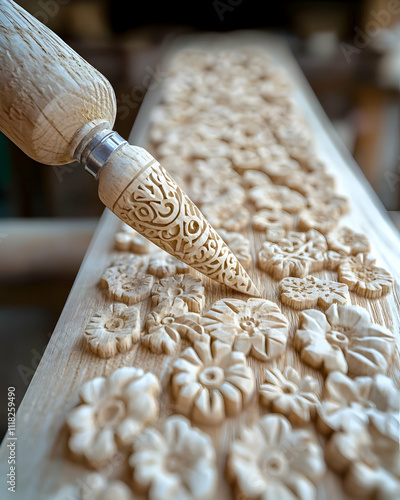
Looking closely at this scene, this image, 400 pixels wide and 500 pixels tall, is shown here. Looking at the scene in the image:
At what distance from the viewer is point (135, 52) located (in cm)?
267

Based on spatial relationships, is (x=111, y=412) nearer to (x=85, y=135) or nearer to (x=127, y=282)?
(x=127, y=282)

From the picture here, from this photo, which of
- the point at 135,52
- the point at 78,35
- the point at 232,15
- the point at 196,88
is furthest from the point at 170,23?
the point at 196,88

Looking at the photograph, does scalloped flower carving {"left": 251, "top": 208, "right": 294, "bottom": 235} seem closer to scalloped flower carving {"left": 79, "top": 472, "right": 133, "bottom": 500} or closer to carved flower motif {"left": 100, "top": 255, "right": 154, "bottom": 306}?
carved flower motif {"left": 100, "top": 255, "right": 154, "bottom": 306}

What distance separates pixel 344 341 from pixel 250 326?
5.7 inches

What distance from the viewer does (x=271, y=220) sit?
1004mm

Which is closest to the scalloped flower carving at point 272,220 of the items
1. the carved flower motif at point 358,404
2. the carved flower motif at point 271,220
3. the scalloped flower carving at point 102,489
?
the carved flower motif at point 271,220

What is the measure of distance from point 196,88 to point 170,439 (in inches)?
61.7

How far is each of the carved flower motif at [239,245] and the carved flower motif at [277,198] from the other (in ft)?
0.51

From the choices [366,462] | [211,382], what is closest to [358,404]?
[366,462]

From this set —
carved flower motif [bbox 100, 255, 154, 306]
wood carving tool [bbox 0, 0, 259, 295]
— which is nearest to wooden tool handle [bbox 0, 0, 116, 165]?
wood carving tool [bbox 0, 0, 259, 295]

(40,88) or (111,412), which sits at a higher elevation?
(40,88)

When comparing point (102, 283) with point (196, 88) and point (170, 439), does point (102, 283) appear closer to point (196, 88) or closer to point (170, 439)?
point (170, 439)

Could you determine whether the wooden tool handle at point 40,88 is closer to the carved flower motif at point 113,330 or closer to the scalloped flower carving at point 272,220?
the carved flower motif at point 113,330

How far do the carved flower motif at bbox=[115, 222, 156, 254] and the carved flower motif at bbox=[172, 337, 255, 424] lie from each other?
0.32 m
